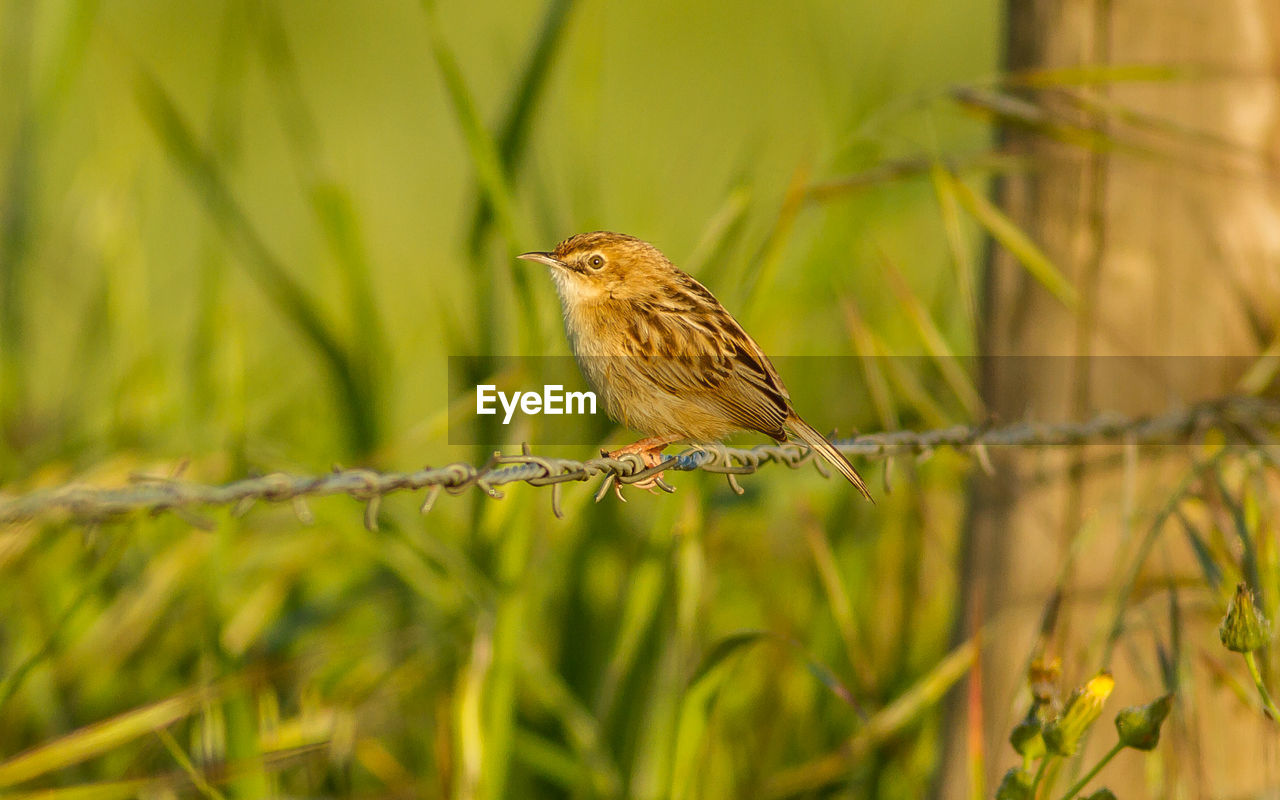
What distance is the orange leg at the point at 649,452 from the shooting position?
258 centimetres

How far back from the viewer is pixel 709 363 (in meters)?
2.78

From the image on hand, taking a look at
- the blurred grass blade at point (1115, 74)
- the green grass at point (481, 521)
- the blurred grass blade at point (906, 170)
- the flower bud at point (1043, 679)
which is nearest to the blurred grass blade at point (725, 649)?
the green grass at point (481, 521)

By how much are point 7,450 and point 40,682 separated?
135 centimetres

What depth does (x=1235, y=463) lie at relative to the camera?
310 cm

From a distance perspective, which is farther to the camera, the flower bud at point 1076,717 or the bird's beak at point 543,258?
the bird's beak at point 543,258

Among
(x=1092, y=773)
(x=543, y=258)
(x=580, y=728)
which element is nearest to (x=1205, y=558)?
(x=1092, y=773)

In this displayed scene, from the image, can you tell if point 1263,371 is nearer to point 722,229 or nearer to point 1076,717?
point 722,229

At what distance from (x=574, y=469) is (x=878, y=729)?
1487mm

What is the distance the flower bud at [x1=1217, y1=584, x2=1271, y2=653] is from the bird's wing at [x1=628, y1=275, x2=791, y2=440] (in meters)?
0.99

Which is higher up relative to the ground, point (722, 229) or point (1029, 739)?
point (722, 229)

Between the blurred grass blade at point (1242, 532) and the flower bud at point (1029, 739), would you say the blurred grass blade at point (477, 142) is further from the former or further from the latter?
the blurred grass blade at point (1242, 532)

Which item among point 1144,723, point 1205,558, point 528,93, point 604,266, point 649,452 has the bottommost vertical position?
point 1144,723

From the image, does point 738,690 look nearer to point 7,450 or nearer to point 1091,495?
point 1091,495

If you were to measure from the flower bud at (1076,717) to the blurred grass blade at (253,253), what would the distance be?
2.36m
